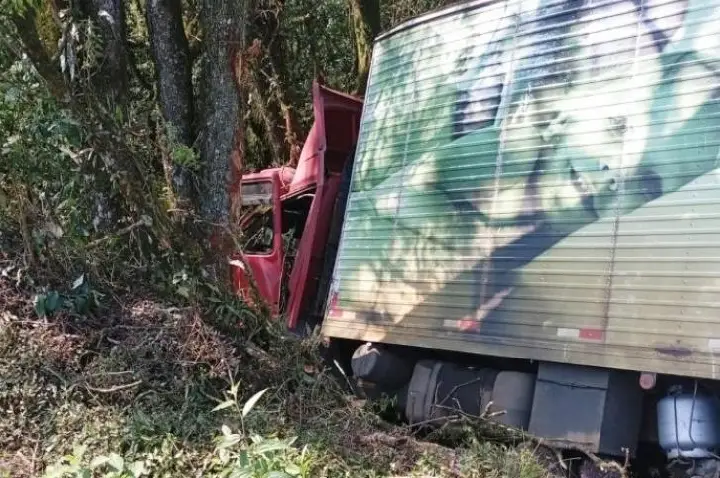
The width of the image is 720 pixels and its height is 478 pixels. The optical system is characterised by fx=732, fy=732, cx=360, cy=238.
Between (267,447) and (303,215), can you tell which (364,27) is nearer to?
(303,215)

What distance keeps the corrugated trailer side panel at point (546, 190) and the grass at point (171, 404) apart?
0.86 m

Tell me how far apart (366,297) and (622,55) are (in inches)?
96.9

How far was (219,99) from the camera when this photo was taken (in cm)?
495

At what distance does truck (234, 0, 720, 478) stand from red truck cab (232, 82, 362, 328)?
0.43 metres

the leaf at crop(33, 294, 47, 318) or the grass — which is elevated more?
the leaf at crop(33, 294, 47, 318)

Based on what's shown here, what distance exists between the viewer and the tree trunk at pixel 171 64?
5008 millimetres

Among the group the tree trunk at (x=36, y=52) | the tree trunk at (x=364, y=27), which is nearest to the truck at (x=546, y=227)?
the tree trunk at (x=36, y=52)

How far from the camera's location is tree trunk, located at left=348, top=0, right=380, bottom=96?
8477 millimetres

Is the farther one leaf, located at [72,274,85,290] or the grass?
leaf, located at [72,274,85,290]

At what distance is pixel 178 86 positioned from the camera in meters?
5.05

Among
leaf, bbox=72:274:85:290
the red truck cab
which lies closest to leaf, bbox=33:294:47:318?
leaf, bbox=72:274:85:290

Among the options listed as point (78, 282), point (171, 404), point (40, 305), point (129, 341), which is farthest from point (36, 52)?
point (171, 404)

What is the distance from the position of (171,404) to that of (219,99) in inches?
80.6

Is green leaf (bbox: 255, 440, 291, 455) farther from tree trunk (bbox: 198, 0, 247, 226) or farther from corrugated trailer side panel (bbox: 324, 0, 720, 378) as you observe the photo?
tree trunk (bbox: 198, 0, 247, 226)
